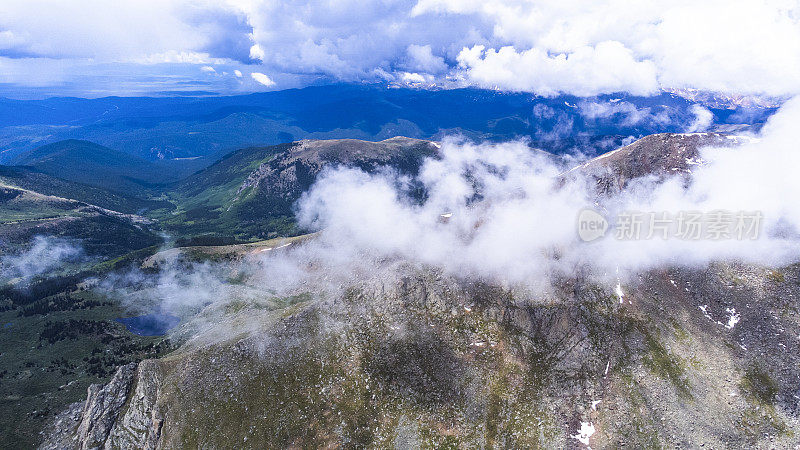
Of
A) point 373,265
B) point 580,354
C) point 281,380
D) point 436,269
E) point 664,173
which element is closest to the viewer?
point 281,380

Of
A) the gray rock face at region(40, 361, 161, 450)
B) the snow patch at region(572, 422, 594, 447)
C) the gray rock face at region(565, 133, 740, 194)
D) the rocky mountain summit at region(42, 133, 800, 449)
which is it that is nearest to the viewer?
the rocky mountain summit at region(42, 133, 800, 449)

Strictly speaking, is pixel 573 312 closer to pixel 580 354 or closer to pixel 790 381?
pixel 580 354

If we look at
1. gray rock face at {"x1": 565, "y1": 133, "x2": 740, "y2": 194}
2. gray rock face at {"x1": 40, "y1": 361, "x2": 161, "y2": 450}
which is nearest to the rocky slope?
gray rock face at {"x1": 40, "y1": 361, "x2": 161, "y2": 450}

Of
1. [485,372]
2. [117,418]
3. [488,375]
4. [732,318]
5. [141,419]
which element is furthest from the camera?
[732,318]

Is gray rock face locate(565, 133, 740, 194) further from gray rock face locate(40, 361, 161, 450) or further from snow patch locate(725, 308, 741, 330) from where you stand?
gray rock face locate(40, 361, 161, 450)

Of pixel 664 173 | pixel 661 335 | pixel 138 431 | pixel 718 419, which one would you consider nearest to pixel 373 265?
pixel 138 431

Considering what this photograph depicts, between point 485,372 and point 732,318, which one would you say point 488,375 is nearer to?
point 485,372

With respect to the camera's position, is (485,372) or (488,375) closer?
(488,375)

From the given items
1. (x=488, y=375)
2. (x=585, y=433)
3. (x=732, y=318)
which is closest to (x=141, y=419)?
(x=488, y=375)

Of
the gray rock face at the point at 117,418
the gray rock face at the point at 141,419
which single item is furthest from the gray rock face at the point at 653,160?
the gray rock face at the point at 117,418

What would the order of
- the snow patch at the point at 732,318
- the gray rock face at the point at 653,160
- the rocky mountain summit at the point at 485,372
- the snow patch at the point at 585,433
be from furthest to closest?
1. the gray rock face at the point at 653,160
2. the snow patch at the point at 732,318
3. the snow patch at the point at 585,433
4. the rocky mountain summit at the point at 485,372

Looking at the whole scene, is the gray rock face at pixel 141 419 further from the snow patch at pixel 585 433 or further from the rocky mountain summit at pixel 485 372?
the snow patch at pixel 585 433
